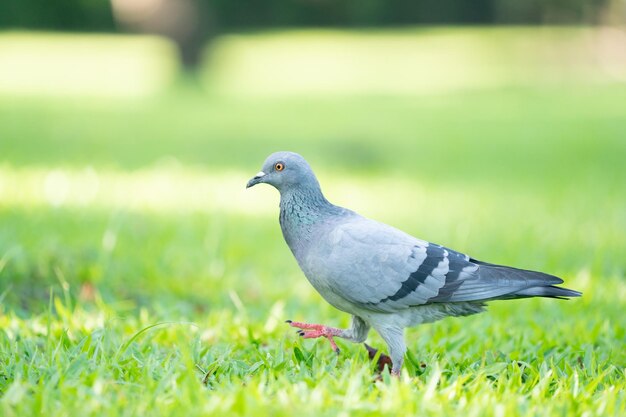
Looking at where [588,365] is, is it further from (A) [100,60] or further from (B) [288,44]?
(B) [288,44]

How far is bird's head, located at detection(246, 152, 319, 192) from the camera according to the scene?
11.1 ft

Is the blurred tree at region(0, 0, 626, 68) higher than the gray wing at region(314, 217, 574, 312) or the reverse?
higher

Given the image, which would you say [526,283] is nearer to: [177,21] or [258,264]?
[258,264]

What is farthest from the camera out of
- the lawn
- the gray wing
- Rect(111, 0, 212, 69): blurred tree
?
Rect(111, 0, 212, 69): blurred tree

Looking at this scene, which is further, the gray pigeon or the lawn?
the gray pigeon

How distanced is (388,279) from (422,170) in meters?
6.41

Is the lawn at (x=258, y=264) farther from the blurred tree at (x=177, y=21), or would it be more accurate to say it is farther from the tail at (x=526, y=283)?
the blurred tree at (x=177, y=21)

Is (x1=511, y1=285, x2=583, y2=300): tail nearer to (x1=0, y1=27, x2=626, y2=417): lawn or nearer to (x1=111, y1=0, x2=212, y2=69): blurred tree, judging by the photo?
(x1=0, y1=27, x2=626, y2=417): lawn

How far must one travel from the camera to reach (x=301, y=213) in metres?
3.38

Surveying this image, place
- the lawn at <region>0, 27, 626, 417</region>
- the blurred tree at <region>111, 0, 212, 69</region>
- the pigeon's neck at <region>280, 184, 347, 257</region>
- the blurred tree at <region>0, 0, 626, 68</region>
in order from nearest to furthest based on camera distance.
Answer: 1. the lawn at <region>0, 27, 626, 417</region>
2. the pigeon's neck at <region>280, 184, 347, 257</region>
3. the blurred tree at <region>111, 0, 212, 69</region>
4. the blurred tree at <region>0, 0, 626, 68</region>

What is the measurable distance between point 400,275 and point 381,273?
8 cm

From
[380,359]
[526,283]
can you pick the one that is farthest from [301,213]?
[526,283]

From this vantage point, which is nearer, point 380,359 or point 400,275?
point 400,275

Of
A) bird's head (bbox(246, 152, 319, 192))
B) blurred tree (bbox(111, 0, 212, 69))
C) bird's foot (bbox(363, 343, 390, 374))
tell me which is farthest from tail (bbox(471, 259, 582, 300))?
blurred tree (bbox(111, 0, 212, 69))
